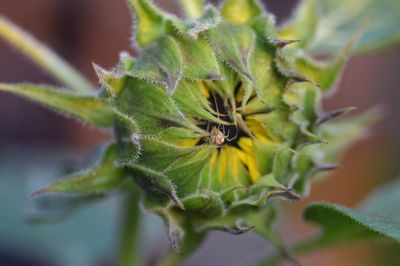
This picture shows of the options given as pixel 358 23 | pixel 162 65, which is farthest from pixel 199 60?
pixel 358 23

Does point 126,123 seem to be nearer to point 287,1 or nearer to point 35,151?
point 35,151

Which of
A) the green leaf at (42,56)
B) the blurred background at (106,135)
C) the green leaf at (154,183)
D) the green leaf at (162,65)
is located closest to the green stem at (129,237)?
the green leaf at (42,56)

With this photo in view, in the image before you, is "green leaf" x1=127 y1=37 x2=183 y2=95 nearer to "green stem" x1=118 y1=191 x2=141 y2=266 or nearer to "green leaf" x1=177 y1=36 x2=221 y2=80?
"green leaf" x1=177 y1=36 x2=221 y2=80

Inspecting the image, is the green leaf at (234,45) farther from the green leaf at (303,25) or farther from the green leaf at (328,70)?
the green leaf at (303,25)

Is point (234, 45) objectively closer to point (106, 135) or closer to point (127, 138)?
point (127, 138)

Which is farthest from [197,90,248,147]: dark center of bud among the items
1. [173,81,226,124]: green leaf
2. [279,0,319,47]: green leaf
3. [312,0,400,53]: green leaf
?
[312,0,400,53]: green leaf

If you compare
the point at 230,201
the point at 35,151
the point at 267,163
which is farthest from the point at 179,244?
the point at 35,151

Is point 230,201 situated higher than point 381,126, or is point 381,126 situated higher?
point 381,126
